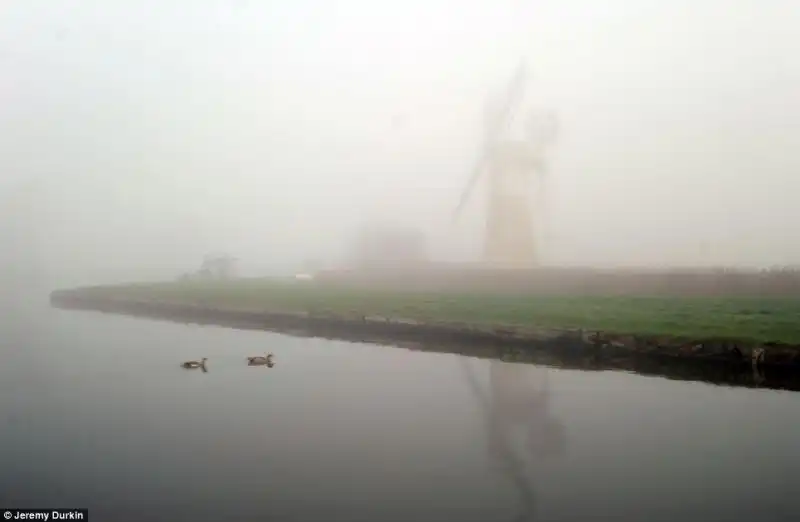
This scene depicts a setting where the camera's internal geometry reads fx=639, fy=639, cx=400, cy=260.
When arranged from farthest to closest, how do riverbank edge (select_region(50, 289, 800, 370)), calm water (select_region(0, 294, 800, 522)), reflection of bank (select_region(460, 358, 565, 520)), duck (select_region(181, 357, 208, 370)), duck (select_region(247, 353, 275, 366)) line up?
duck (select_region(247, 353, 275, 366)) → duck (select_region(181, 357, 208, 370)) → riverbank edge (select_region(50, 289, 800, 370)) → reflection of bank (select_region(460, 358, 565, 520)) → calm water (select_region(0, 294, 800, 522))

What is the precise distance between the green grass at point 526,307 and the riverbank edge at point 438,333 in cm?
13

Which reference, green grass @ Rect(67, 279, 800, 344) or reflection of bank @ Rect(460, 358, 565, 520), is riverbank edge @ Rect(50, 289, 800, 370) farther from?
reflection of bank @ Rect(460, 358, 565, 520)

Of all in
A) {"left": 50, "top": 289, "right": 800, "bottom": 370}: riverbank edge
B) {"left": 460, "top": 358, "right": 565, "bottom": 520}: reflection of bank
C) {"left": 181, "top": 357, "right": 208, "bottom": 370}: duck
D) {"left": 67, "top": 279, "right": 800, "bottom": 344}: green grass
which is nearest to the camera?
{"left": 460, "top": 358, "right": 565, "bottom": 520}: reflection of bank

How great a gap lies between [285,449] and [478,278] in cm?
712

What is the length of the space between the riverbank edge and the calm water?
115cm

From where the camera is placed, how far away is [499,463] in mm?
4379

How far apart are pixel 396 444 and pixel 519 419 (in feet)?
4.02

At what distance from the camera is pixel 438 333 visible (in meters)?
10.8

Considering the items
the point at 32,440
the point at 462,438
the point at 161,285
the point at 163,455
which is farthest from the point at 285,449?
the point at 161,285

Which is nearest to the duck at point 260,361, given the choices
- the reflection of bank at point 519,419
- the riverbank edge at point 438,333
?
the riverbank edge at point 438,333

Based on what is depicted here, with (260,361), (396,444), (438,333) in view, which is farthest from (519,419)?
(438,333)

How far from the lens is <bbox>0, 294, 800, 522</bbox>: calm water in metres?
3.73

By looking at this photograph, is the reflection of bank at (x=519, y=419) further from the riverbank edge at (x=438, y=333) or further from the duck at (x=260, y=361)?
the duck at (x=260, y=361)

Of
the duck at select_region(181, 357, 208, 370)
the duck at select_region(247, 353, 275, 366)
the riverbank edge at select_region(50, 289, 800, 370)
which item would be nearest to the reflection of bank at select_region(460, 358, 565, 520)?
the riverbank edge at select_region(50, 289, 800, 370)
